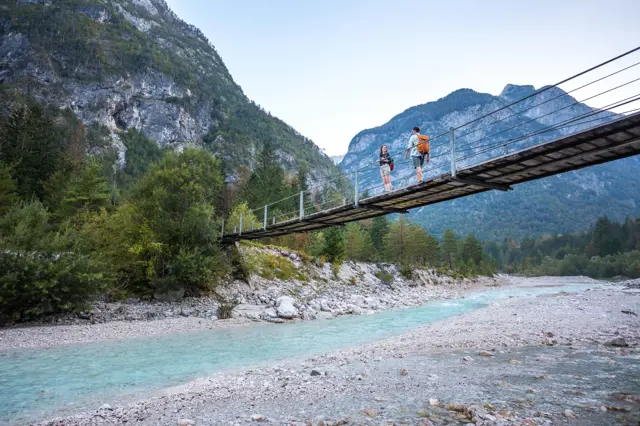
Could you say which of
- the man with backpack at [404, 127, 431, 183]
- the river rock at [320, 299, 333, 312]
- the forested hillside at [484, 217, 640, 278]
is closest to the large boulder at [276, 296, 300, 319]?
the river rock at [320, 299, 333, 312]

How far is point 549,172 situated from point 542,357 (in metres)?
5.29

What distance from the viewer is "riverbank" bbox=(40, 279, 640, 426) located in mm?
5594

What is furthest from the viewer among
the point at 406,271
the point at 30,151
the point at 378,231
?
the point at 378,231

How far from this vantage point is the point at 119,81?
427 ft

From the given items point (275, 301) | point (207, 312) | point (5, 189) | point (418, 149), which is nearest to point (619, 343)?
point (418, 149)

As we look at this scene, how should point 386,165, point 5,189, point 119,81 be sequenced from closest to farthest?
point 386,165, point 5,189, point 119,81

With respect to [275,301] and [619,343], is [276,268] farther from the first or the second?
[619,343]

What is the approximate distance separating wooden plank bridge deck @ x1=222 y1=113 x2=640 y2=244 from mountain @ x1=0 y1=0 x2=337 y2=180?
380 ft

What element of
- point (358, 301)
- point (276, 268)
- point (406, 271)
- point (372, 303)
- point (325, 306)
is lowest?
point (372, 303)

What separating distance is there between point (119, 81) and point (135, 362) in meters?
151

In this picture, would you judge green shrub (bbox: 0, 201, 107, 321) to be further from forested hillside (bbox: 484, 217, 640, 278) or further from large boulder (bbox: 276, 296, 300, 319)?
forested hillside (bbox: 484, 217, 640, 278)

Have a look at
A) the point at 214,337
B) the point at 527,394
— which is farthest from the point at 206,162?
the point at 527,394

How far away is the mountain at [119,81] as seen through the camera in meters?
112

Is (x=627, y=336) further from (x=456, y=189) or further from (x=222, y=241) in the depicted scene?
(x=222, y=241)
